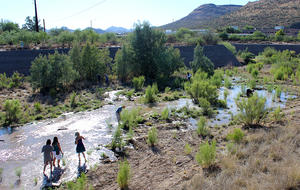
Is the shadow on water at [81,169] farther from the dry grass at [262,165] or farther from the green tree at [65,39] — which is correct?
the green tree at [65,39]

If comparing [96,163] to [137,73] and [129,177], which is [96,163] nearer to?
[129,177]

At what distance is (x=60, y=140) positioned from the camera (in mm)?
11523

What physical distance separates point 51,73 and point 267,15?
283 feet

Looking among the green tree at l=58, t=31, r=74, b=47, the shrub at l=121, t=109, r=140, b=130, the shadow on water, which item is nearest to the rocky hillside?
the green tree at l=58, t=31, r=74, b=47

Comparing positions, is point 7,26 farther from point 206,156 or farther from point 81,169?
point 206,156

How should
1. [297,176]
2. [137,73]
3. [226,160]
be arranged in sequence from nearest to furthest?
1. [297,176]
2. [226,160]
3. [137,73]

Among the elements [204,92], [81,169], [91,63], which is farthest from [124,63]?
[81,169]

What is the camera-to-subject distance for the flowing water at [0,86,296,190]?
28.0ft

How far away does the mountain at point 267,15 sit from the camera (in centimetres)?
8081

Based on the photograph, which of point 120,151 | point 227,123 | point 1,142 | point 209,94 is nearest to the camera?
point 120,151

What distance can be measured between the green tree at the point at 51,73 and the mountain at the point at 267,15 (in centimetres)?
7479

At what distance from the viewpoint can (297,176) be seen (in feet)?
22.0

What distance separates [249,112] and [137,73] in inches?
637

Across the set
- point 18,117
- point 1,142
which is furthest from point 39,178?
point 18,117
